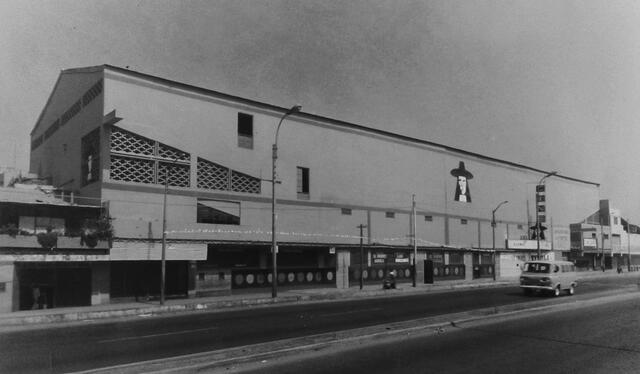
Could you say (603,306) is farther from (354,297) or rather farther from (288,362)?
(288,362)

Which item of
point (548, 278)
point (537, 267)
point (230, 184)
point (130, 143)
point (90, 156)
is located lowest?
point (548, 278)

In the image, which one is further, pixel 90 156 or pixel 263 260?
pixel 263 260

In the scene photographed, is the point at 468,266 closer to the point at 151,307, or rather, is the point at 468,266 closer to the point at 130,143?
the point at 130,143

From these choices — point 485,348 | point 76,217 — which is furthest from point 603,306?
point 76,217

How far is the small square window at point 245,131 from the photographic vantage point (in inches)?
1511

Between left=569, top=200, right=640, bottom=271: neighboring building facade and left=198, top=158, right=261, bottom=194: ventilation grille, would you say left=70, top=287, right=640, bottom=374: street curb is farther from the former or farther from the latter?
left=569, top=200, right=640, bottom=271: neighboring building facade

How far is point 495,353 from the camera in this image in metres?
11.8

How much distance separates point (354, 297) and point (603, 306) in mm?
14582

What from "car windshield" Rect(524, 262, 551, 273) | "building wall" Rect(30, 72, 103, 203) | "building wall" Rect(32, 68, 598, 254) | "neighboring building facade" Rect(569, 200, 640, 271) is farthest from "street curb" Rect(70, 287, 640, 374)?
"neighboring building facade" Rect(569, 200, 640, 271)

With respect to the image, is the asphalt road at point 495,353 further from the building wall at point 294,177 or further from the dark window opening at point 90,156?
the dark window opening at point 90,156

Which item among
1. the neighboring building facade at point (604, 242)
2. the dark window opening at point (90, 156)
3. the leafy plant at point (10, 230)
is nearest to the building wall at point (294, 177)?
the dark window opening at point (90, 156)

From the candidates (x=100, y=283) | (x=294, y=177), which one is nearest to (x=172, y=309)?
(x=100, y=283)

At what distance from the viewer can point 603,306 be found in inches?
882

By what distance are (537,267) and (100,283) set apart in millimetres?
24489
